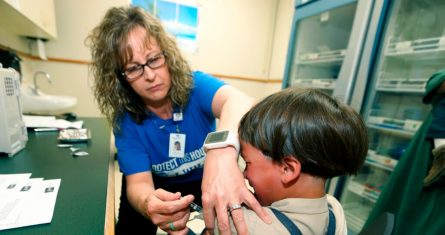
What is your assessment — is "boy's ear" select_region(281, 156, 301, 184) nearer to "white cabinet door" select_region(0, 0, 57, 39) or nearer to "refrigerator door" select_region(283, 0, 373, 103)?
"refrigerator door" select_region(283, 0, 373, 103)

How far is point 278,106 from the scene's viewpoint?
583 mm

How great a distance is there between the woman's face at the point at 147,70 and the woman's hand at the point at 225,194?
1.49 feet

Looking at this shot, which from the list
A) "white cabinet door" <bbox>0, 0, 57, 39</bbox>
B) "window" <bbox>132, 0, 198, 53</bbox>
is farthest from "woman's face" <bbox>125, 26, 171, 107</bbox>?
"window" <bbox>132, 0, 198, 53</bbox>

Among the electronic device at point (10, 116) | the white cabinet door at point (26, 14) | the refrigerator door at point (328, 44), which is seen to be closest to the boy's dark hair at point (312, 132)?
the electronic device at point (10, 116)

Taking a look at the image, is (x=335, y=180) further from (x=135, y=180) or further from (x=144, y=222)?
(x=135, y=180)

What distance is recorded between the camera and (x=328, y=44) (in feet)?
6.97

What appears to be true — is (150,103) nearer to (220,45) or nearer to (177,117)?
(177,117)

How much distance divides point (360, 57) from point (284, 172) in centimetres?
125

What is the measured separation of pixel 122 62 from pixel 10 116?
0.49 meters

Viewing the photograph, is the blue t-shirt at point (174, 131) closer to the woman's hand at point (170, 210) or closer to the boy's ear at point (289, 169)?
the woman's hand at point (170, 210)

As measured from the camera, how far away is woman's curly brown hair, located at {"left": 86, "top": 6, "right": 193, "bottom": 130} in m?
0.90

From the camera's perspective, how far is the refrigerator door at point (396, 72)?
1.40 metres

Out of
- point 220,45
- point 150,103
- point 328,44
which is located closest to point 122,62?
point 150,103

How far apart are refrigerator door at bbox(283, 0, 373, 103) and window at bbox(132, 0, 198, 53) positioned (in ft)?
4.99
